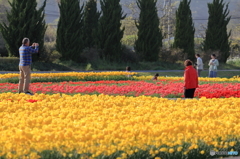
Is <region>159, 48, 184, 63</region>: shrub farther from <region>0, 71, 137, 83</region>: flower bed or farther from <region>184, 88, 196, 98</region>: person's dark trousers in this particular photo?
<region>184, 88, 196, 98</region>: person's dark trousers

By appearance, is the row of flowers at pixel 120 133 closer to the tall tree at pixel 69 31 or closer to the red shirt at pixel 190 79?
the red shirt at pixel 190 79

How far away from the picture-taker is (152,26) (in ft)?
148

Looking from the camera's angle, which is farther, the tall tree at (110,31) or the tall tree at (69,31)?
the tall tree at (110,31)

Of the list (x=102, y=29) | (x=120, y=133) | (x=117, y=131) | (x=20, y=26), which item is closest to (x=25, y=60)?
(x=117, y=131)

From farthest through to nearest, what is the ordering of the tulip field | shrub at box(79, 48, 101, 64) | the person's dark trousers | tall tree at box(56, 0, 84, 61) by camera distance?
shrub at box(79, 48, 101, 64) → tall tree at box(56, 0, 84, 61) → the person's dark trousers → the tulip field

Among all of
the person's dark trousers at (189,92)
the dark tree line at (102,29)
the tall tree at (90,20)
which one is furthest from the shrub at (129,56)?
the person's dark trousers at (189,92)

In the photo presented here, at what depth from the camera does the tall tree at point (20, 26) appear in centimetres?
3675

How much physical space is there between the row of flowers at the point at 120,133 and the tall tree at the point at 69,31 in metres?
30.8

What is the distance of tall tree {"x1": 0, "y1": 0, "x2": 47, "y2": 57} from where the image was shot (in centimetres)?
3675

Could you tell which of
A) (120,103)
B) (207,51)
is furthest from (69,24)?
(120,103)

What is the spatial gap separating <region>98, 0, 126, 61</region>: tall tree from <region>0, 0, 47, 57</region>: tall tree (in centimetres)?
720

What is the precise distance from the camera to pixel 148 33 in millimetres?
44812

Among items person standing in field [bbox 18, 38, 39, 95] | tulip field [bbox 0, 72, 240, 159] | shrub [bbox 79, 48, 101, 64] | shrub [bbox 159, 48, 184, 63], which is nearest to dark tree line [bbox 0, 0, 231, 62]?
shrub [bbox 79, 48, 101, 64]

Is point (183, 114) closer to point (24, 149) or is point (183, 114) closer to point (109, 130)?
point (109, 130)
